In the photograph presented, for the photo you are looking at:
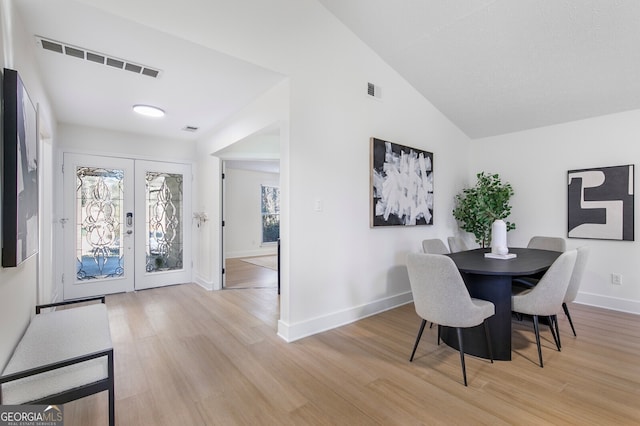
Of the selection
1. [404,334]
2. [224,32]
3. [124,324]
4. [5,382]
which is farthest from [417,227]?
[5,382]

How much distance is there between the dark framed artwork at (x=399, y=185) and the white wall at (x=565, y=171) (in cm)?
143

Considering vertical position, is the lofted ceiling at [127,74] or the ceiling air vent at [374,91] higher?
the ceiling air vent at [374,91]

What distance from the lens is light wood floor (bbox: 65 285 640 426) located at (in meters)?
1.79

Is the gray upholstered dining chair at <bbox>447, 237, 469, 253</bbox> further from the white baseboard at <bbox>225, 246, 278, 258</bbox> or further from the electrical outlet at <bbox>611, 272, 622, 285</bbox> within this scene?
the white baseboard at <bbox>225, 246, 278, 258</bbox>

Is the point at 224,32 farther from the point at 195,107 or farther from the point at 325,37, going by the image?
the point at 195,107

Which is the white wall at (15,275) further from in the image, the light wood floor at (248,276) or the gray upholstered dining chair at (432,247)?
the gray upholstered dining chair at (432,247)

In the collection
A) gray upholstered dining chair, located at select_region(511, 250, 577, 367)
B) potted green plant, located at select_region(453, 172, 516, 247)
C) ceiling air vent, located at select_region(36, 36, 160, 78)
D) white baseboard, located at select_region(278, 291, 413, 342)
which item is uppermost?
ceiling air vent, located at select_region(36, 36, 160, 78)

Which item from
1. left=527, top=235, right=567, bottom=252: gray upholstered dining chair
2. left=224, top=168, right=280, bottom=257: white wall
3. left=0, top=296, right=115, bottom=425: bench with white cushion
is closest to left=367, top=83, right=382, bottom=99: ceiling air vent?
left=527, top=235, right=567, bottom=252: gray upholstered dining chair

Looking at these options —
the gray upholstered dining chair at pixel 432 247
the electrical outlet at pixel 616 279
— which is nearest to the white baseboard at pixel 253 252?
the gray upholstered dining chair at pixel 432 247

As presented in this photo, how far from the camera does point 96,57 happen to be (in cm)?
246

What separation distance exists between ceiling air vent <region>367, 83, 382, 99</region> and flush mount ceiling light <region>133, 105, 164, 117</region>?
2528 millimetres

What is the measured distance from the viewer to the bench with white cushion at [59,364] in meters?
1.33

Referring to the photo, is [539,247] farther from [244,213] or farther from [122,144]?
[244,213]

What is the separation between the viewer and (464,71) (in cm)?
357
